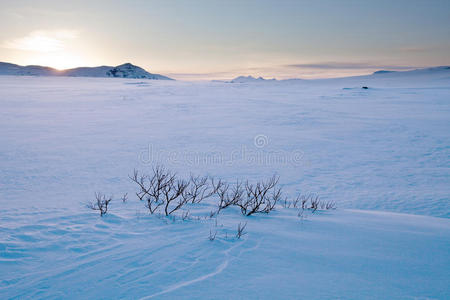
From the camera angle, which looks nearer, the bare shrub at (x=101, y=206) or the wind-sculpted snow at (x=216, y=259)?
the wind-sculpted snow at (x=216, y=259)

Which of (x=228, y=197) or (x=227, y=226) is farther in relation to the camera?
(x=228, y=197)

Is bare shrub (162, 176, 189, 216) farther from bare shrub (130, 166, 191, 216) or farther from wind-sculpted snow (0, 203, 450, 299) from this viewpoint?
wind-sculpted snow (0, 203, 450, 299)

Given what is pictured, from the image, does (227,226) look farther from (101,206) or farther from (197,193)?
(197,193)

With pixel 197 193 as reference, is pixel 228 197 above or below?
above

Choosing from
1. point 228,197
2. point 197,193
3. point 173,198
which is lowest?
point 197,193

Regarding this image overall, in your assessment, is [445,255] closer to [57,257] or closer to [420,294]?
[420,294]

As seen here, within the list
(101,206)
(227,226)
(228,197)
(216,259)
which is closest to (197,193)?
(228,197)

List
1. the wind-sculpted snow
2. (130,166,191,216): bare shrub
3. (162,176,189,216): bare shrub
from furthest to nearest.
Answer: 1. (130,166,191,216): bare shrub
2. (162,176,189,216): bare shrub
3. the wind-sculpted snow

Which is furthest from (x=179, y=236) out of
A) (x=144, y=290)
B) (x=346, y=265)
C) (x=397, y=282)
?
(x=397, y=282)

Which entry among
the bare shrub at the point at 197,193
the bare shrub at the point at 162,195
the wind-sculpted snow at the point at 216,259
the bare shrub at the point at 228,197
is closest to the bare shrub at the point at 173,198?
the bare shrub at the point at 162,195

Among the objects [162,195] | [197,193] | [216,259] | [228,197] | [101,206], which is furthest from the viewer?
[197,193]

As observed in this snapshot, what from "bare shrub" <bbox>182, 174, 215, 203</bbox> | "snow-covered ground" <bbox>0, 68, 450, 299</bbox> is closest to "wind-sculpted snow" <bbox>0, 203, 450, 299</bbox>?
"snow-covered ground" <bbox>0, 68, 450, 299</bbox>

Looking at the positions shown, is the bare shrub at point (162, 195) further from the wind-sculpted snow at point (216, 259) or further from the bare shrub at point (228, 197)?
the bare shrub at point (228, 197)

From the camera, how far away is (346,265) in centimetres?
212
